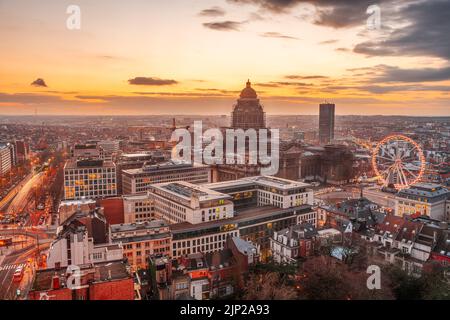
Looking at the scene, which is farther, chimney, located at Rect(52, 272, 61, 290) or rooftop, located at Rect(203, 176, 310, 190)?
rooftop, located at Rect(203, 176, 310, 190)

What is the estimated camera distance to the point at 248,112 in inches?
2148

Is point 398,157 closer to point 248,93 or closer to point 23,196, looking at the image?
point 248,93

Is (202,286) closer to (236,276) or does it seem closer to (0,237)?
(236,276)

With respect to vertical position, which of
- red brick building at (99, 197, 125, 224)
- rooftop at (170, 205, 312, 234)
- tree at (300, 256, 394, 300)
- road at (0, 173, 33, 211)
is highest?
tree at (300, 256, 394, 300)

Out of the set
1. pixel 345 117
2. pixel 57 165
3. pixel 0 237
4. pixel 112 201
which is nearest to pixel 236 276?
pixel 112 201

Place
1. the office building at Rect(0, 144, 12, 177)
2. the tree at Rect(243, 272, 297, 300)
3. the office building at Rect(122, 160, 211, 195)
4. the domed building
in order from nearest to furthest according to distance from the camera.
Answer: the tree at Rect(243, 272, 297, 300), the office building at Rect(122, 160, 211, 195), the office building at Rect(0, 144, 12, 177), the domed building

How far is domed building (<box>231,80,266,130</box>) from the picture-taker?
5453 cm

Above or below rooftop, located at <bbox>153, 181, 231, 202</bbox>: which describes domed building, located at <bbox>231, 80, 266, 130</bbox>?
above

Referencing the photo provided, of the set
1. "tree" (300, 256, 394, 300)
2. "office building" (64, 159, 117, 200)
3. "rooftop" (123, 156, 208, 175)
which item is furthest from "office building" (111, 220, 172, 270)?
"office building" (64, 159, 117, 200)

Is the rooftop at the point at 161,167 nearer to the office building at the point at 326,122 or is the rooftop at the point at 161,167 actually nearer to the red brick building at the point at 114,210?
the red brick building at the point at 114,210

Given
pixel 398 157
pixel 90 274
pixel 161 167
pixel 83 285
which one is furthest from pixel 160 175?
pixel 83 285

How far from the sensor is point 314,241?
17516 millimetres

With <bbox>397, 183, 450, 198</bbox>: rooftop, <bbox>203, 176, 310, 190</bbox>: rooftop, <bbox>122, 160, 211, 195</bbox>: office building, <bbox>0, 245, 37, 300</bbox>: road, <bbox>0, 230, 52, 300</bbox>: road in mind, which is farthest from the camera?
<bbox>122, 160, 211, 195</bbox>: office building

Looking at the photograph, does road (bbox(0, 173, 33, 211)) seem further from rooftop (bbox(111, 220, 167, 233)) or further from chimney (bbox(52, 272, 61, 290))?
chimney (bbox(52, 272, 61, 290))
